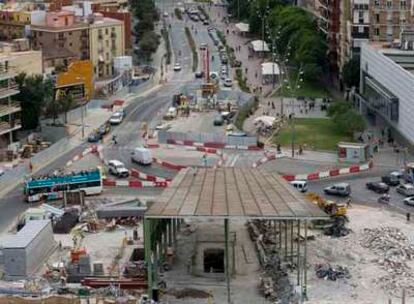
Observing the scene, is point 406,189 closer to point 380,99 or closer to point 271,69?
point 380,99

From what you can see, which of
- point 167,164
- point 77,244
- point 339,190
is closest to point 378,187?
point 339,190

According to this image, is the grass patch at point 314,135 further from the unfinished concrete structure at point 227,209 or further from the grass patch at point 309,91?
the unfinished concrete structure at point 227,209

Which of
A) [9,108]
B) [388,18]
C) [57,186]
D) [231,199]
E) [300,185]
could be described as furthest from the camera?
[388,18]

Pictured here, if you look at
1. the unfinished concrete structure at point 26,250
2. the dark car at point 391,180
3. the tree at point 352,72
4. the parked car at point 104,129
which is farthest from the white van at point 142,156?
the tree at point 352,72

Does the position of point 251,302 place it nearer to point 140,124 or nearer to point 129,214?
point 129,214

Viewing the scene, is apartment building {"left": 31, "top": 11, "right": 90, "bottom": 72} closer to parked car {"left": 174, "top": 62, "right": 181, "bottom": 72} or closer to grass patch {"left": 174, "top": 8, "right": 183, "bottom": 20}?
parked car {"left": 174, "top": 62, "right": 181, "bottom": 72}

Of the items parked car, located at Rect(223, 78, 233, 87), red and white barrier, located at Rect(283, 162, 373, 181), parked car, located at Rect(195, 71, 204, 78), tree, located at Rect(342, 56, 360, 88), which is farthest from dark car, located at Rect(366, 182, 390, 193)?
parked car, located at Rect(195, 71, 204, 78)
